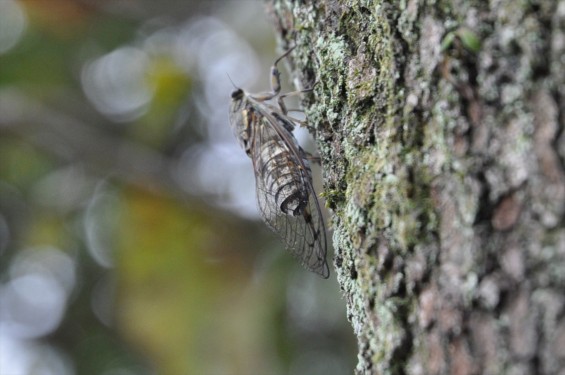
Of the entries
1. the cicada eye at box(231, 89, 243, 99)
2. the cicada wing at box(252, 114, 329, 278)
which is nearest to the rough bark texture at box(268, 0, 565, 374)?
the cicada wing at box(252, 114, 329, 278)

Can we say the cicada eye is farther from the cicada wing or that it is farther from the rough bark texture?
the rough bark texture

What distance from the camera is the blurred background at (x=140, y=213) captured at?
19.8 feet

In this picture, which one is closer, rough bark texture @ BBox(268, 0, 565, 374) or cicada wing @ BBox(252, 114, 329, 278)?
rough bark texture @ BBox(268, 0, 565, 374)

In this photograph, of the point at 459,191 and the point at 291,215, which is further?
the point at 291,215

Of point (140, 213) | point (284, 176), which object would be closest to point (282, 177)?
point (284, 176)

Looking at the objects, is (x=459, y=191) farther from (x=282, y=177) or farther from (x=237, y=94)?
(x=237, y=94)

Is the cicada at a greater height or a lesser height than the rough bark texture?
greater

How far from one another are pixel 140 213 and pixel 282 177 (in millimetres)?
3649

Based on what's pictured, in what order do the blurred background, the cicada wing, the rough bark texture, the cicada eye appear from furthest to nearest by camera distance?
1. the blurred background
2. the cicada eye
3. the cicada wing
4. the rough bark texture

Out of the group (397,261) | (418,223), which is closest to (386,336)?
(397,261)

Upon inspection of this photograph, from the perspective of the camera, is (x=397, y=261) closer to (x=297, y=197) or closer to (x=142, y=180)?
(x=297, y=197)

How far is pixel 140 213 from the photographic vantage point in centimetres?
643

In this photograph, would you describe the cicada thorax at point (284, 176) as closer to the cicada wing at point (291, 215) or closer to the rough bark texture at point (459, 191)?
the cicada wing at point (291, 215)

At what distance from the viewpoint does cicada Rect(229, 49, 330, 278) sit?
2.88 metres
